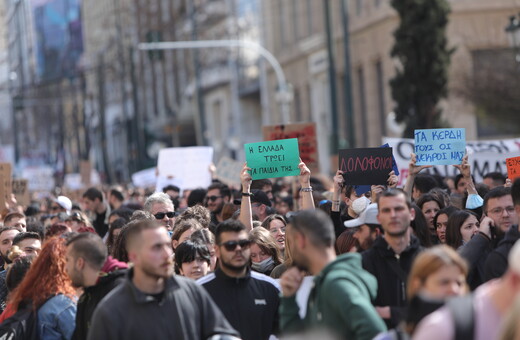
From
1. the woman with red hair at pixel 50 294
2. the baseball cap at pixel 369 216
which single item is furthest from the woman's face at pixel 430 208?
the woman with red hair at pixel 50 294

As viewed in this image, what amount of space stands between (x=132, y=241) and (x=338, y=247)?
6.98 ft

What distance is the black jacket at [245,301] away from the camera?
7.50m

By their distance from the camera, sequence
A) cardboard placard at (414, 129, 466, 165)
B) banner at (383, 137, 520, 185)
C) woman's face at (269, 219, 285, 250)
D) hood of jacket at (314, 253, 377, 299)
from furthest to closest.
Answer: banner at (383, 137, 520, 185)
cardboard placard at (414, 129, 466, 165)
woman's face at (269, 219, 285, 250)
hood of jacket at (314, 253, 377, 299)

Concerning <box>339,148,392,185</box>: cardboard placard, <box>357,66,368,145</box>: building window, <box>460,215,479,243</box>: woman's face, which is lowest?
<box>460,215,479,243</box>: woman's face

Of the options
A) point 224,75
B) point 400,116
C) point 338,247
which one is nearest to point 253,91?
point 224,75

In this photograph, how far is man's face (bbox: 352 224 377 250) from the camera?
7.30 metres

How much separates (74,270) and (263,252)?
231cm

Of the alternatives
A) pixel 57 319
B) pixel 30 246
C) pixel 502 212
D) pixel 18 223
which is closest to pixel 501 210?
pixel 502 212

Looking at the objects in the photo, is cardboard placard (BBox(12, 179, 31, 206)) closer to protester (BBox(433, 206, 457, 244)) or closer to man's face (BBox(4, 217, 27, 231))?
man's face (BBox(4, 217, 27, 231))

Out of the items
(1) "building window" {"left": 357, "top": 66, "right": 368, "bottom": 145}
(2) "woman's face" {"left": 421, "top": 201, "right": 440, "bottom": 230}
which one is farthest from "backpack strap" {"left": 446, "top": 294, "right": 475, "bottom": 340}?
(1) "building window" {"left": 357, "top": 66, "right": 368, "bottom": 145}

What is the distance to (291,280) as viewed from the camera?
639 cm

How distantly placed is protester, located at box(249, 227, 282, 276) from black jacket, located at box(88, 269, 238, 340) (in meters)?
2.62

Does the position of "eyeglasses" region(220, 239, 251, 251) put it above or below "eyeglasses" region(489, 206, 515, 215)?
below

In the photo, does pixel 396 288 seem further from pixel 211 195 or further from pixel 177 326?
pixel 211 195
